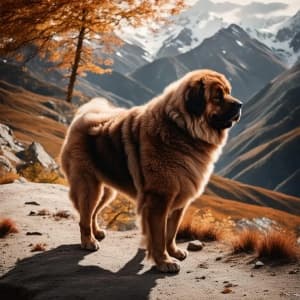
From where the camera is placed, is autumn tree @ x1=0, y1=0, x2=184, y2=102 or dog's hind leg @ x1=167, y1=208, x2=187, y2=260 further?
autumn tree @ x1=0, y1=0, x2=184, y2=102

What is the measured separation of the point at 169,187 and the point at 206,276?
1.30 metres

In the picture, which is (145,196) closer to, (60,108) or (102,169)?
(102,169)

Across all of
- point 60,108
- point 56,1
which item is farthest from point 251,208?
point 56,1

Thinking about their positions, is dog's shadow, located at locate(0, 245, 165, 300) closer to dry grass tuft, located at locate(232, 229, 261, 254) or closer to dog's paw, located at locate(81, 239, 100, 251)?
dog's paw, located at locate(81, 239, 100, 251)

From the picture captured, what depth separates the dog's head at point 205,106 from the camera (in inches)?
261

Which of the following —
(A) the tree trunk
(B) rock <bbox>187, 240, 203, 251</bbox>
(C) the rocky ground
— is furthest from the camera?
(A) the tree trunk

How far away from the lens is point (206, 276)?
637 cm

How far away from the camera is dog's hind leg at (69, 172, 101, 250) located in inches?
308

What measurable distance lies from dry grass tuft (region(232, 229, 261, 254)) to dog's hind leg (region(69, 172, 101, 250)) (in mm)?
2369

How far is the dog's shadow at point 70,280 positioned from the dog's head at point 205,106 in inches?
85.2

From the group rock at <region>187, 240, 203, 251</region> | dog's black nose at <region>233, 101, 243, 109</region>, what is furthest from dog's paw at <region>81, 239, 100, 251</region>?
dog's black nose at <region>233, 101, 243, 109</region>

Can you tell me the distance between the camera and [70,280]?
20.4ft

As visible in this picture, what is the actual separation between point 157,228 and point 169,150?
1.12 meters

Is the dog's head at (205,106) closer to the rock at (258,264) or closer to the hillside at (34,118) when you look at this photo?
the rock at (258,264)
